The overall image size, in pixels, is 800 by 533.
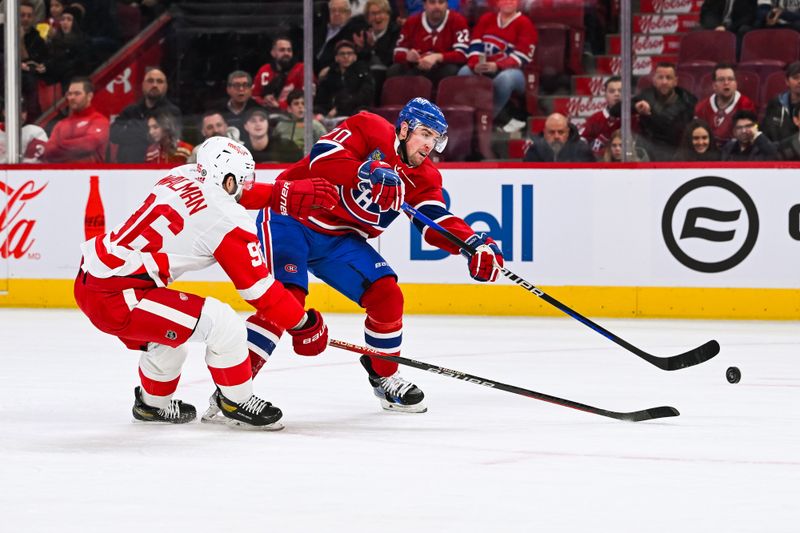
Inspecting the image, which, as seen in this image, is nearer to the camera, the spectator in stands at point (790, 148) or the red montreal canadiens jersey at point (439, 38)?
the spectator in stands at point (790, 148)

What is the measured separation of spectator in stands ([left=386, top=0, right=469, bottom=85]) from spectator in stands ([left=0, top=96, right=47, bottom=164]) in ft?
6.68

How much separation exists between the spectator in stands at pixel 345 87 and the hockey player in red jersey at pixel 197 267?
374cm

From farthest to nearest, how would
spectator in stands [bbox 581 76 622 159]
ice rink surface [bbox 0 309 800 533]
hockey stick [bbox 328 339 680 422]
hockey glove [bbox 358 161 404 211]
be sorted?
spectator in stands [bbox 581 76 622 159]
hockey glove [bbox 358 161 404 211]
hockey stick [bbox 328 339 680 422]
ice rink surface [bbox 0 309 800 533]

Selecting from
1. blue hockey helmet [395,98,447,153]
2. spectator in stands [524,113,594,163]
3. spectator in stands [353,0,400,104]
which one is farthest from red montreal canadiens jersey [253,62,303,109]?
blue hockey helmet [395,98,447,153]

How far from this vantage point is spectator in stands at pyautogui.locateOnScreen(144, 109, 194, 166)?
7738 millimetres

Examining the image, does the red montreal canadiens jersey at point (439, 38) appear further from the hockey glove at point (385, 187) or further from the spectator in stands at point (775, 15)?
the hockey glove at point (385, 187)

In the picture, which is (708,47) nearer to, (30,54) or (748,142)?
(748,142)

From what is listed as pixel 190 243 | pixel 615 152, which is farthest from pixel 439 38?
pixel 190 243

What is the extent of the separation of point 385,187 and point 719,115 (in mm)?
3416

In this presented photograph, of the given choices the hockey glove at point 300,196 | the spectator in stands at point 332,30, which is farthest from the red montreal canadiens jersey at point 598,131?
the hockey glove at point 300,196

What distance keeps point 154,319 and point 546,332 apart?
3209 millimetres

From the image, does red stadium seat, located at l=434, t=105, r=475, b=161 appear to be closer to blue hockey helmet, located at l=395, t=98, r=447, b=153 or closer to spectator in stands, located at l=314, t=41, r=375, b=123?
spectator in stands, located at l=314, t=41, r=375, b=123

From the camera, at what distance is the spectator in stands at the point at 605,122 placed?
23.7 feet

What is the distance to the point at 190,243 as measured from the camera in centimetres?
377
